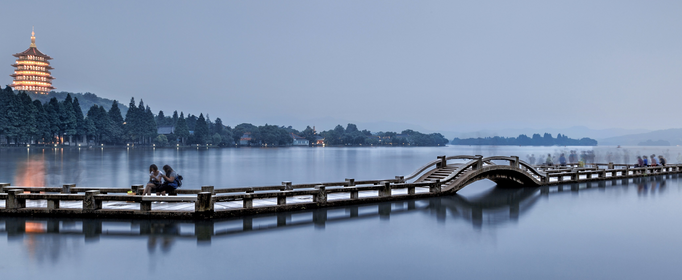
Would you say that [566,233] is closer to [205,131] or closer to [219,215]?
[219,215]

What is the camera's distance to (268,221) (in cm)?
1194

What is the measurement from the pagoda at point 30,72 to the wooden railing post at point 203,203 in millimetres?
186565

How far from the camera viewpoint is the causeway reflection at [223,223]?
9617mm

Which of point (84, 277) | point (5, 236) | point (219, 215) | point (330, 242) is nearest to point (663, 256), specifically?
point (330, 242)

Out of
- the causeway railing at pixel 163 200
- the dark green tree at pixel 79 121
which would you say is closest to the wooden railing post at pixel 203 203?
the causeway railing at pixel 163 200

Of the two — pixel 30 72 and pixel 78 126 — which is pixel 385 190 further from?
pixel 30 72

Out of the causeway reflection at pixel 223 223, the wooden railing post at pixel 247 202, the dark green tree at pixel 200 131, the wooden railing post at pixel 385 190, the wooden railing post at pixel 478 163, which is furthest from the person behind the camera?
the dark green tree at pixel 200 131

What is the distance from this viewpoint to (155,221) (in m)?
11.4

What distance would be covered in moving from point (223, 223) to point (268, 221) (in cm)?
129

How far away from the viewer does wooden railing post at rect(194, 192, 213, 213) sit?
11.5 metres

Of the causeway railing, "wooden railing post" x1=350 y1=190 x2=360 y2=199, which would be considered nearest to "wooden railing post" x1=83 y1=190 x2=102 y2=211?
the causeway railing

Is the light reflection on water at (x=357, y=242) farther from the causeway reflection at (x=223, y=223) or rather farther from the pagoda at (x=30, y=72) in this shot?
the pagoda at (x=30, y=72)

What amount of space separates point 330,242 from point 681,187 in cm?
2388

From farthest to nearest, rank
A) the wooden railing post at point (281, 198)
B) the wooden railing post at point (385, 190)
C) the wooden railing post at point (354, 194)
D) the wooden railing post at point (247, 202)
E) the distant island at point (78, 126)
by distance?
the distant island at point (78, 126) → the wooden railing post at point (385, 190) → the wooden railing post at point (354, 194) → the wooden railing post at point (281, 198) → the wooden railing post at point (247, 202)
